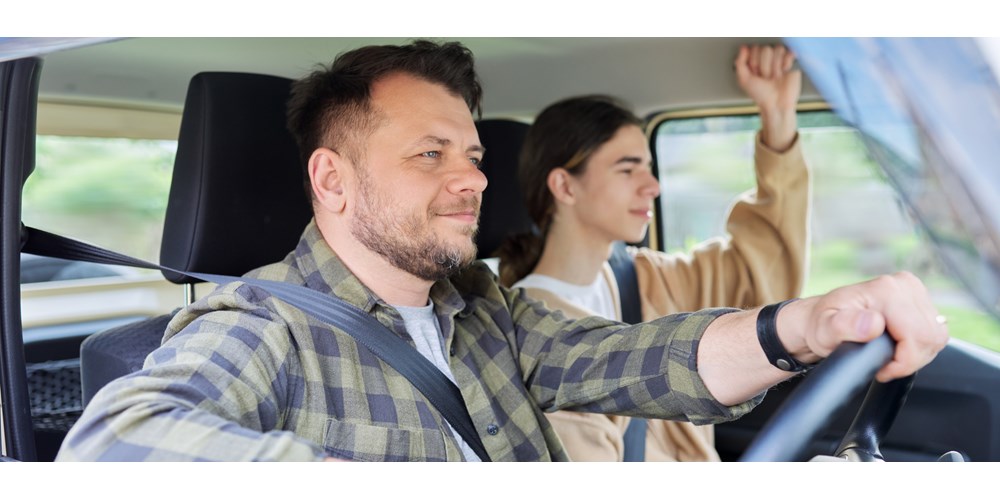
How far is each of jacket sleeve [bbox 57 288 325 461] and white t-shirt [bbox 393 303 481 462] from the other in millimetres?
280

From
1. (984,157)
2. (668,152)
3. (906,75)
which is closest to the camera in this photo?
(984,157)

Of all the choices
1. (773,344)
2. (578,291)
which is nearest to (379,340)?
(773,344)

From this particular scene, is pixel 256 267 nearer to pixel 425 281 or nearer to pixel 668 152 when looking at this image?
pixel 425 281

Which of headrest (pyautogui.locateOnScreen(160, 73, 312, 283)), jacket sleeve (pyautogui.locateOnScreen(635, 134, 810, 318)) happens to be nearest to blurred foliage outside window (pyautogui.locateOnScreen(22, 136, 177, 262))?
headrest (pyautogui.locateOnScreen(160, 73, 312, 283))

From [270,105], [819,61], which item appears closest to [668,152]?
[819,61]

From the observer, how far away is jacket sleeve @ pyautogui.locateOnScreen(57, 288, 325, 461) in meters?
1.01

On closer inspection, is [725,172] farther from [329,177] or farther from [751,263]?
[329,177]

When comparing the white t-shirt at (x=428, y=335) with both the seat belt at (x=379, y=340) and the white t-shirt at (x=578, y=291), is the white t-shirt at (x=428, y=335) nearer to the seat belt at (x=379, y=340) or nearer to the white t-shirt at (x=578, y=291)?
the seat belt at (x=379, y=340)

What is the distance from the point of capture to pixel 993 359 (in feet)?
7.50

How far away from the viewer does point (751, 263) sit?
2703 millimetres

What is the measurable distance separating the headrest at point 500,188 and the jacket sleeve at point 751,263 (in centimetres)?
42

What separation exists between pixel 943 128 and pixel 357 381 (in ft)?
3.05

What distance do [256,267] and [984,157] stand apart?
124 centimetres

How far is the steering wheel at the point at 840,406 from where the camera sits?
0.88 meters
